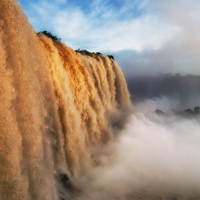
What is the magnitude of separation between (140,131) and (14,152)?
10041 mm

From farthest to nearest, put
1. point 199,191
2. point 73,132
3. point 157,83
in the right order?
point 157,83 → point 73,132 → point 199,191

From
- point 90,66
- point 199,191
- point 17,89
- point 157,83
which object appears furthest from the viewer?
point 157,83

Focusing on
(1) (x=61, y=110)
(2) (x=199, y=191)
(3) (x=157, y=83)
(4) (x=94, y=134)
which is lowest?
(2) (x=199, y=191)

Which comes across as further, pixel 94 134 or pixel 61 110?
pixel 94 134

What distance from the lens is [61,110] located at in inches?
263

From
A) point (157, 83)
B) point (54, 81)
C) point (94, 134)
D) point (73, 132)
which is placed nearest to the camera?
point (54, 81)

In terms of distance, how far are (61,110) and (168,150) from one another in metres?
6.04

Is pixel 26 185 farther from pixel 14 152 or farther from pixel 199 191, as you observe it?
pixel 199 191

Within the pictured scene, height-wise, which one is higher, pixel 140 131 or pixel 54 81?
pixel 54 81

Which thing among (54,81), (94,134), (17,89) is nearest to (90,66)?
(94,134)

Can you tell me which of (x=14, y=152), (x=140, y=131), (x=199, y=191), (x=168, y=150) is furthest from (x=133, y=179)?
(x=140, y=131)

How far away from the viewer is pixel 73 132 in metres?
7.18

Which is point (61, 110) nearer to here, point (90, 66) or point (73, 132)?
point (73, 132)

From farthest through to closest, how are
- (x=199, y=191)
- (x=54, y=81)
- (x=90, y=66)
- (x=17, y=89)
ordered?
(x=90, y=66) < (x=54, y=81) < (x=199, y=191) < (x=17, y=89)
